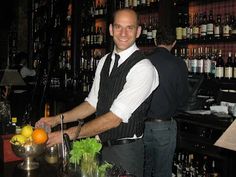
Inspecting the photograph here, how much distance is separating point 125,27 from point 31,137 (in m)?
0.90

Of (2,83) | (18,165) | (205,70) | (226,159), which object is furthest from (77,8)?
(18,165)

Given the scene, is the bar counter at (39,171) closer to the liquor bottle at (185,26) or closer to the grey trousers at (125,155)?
the grey trousers at (125,155)

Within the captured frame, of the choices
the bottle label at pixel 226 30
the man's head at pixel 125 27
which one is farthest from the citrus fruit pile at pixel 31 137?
the bottle label at pixel 226 30

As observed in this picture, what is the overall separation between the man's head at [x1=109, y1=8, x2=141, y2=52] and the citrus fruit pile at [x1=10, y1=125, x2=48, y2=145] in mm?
795

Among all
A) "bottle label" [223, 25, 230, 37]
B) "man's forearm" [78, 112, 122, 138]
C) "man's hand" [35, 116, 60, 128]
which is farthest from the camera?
"bottle label" [223, 25, 230, 37]

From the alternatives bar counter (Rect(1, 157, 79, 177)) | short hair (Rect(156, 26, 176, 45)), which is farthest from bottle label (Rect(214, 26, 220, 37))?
bar counter (Rect(1, 157, 79, 177))

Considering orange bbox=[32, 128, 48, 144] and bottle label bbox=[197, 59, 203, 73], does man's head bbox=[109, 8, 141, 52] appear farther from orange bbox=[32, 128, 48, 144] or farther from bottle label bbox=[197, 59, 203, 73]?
bottle label bbox=[197, 59, 203, 73]

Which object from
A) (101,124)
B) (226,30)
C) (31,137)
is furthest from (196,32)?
(31,137)

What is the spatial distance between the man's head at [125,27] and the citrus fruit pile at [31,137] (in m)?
0.79

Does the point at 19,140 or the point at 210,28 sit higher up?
the point at 210,28

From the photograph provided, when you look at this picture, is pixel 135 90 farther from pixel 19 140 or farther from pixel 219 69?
pixel 219 69

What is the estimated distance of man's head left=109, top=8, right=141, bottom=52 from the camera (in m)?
2.25

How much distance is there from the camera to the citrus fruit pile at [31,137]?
183 cm

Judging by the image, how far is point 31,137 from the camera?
6.15ft
